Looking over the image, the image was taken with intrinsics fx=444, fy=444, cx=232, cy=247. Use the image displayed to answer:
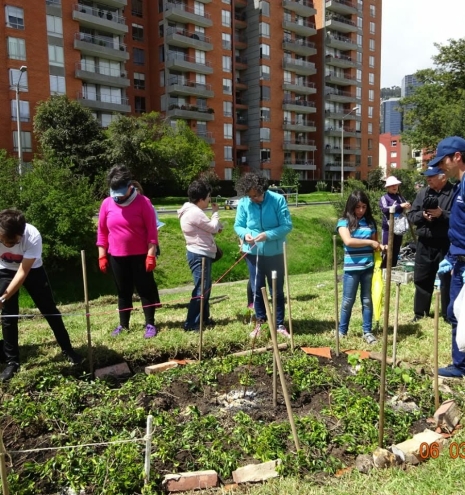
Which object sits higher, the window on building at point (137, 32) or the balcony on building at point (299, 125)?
the window on building at point (137, 32)

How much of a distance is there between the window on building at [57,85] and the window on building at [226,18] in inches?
731

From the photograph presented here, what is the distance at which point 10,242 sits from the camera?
407 centimetres

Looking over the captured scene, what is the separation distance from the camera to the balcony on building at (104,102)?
116 ft

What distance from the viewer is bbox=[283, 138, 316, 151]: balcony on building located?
5075 cm

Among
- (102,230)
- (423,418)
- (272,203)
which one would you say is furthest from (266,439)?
(102,230)

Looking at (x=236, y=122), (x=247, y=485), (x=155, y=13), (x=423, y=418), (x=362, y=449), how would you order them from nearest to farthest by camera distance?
(x=247, y=485) < (x=362, y=449) < (x=423, y=418) < (x=155, y=13) < (x=236, y=122)

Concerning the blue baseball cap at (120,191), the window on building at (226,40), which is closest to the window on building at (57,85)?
the window on building at (226,40)

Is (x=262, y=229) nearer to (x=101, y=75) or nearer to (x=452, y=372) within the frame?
(x=452, y=372)

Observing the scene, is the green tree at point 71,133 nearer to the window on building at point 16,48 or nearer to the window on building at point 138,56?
the window on building at point 16,48

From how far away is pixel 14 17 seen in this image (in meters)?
31.8

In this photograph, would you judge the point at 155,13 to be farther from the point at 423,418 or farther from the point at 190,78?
the point at 423,418

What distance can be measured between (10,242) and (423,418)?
3781 mm

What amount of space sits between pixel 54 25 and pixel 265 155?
2400cm

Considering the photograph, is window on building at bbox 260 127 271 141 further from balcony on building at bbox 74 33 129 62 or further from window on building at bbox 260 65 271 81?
balcony on building at bbox 74 33 129 62
